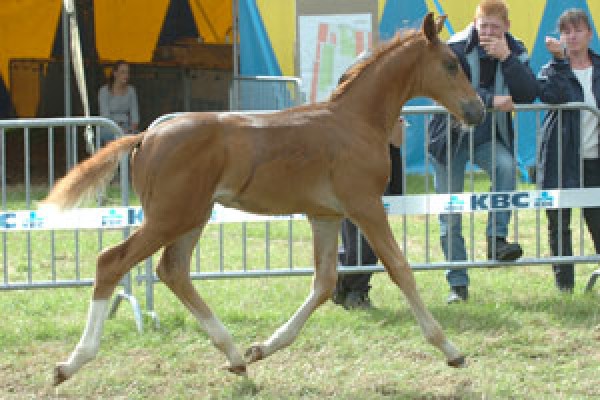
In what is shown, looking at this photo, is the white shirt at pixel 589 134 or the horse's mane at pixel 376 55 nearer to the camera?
the horse's mane at pixel 376 55

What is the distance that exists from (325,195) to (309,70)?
8.72 m

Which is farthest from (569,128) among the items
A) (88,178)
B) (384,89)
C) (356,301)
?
(88,178)

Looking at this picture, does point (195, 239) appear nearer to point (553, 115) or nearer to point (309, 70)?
point (553, 115)

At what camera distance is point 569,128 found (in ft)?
27.3

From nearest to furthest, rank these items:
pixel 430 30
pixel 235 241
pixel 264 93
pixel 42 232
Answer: pixel 430 30 < pixel 235 241 < pixel 42 232 < pixel 264 93

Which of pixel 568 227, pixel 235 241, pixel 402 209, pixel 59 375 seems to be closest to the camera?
pixel 59 375

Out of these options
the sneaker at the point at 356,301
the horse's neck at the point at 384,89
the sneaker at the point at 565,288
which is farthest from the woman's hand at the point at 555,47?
the sneaker at the point at 356,301

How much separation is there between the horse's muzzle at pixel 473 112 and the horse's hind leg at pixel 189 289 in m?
1.62

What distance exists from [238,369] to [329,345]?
0.92 metres

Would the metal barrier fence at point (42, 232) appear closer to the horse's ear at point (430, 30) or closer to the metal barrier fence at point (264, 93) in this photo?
the horse's ear at point (430, 30)

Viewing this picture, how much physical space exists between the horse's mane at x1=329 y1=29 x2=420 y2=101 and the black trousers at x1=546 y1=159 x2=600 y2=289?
2372 millimetres

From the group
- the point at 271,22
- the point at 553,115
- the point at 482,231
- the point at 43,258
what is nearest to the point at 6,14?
the point at 271,22

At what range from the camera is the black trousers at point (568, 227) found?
8.44 metres

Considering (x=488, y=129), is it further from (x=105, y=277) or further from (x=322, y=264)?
(x=105, y=277)
